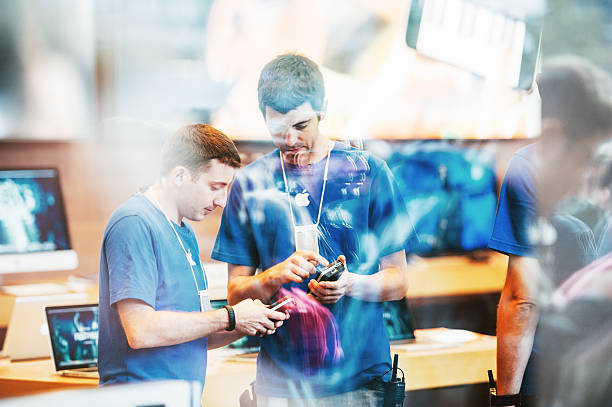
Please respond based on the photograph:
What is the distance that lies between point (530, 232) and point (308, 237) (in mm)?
779

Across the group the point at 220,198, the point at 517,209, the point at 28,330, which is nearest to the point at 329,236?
the point at 220,198

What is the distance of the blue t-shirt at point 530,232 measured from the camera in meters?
2.14

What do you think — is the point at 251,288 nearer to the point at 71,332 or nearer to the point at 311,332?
the point at 311,332

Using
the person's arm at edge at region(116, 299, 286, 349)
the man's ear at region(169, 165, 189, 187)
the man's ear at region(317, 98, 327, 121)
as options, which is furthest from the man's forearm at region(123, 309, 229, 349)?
the man's ear at region(317, 98, 327, 121)

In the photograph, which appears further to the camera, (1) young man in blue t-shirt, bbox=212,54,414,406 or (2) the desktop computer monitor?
(2) the desktop computer monitor

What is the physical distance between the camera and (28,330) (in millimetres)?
2133

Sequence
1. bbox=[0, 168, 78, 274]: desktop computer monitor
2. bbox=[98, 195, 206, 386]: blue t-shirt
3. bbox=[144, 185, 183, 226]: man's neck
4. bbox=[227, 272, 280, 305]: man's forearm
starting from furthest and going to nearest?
bbox=[0, 168, 78, 274]: desktop computer monitor → bbox=[227, 272, 280, 305]: man's forearm → bbox=[144, 185, 183, 226]: man's neck → bbox=[98, 195, 206, 386]: blue t-shirt

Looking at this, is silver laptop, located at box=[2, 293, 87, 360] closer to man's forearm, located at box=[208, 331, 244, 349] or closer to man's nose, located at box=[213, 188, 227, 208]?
man's forearm, located at box=[208, 331, 244, 349]

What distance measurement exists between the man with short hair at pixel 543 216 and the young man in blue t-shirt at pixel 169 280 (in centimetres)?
83

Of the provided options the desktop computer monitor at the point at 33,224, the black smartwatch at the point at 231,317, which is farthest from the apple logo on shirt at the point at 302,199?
the desktop computer monitor at the point at 33,224

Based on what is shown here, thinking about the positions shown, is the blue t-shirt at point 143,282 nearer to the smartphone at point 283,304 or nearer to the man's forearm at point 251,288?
the man's forearm at point 251,288

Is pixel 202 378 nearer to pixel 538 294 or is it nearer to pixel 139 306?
pixel 139 306

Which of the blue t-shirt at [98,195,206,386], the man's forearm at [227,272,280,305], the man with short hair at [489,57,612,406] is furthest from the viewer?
the man with short hair at [489,57,612,406]

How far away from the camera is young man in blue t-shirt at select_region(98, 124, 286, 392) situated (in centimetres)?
169
